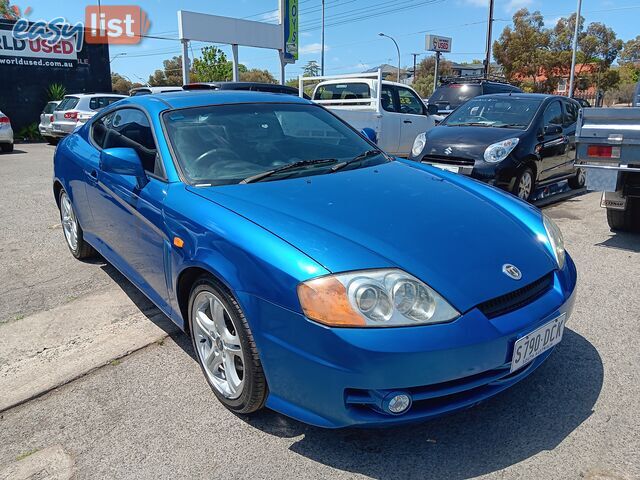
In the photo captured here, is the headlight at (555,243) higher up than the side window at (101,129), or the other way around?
the side window at (101,129)

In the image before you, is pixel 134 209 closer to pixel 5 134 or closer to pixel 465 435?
pixel 465 435

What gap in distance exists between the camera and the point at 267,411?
8.38 ft

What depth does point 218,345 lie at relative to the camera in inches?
102

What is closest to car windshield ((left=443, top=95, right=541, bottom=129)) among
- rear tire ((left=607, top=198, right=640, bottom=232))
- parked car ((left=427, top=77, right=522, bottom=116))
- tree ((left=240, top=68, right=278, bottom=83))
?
rear tire ((left=607, top=198, right=640, bottom=232))

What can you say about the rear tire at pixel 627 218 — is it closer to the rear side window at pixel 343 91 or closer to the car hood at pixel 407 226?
the car hood at pixel 407 226

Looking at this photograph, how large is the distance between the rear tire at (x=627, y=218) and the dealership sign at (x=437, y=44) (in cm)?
3335

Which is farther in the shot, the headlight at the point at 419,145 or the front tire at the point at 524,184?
the headlight at the point at 419,145

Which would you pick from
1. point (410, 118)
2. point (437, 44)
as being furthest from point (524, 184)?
point (437, 44)

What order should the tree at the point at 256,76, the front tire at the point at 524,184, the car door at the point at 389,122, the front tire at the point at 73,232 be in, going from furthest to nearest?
the tree at the point at 256,76, the car door at the point at 389,122, the front tire at the point at 524,184, the front tire at the point at 73,232

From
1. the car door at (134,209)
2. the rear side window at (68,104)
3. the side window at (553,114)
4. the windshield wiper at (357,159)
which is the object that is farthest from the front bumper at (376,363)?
the rear side window at (68,104)

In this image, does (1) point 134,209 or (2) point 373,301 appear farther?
(1) point 134,209

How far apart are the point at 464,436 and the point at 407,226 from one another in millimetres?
981

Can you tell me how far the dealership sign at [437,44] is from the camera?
37062 millimetres

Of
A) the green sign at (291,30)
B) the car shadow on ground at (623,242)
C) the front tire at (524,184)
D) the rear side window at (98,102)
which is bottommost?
the car shadow on ground at (623,242)
